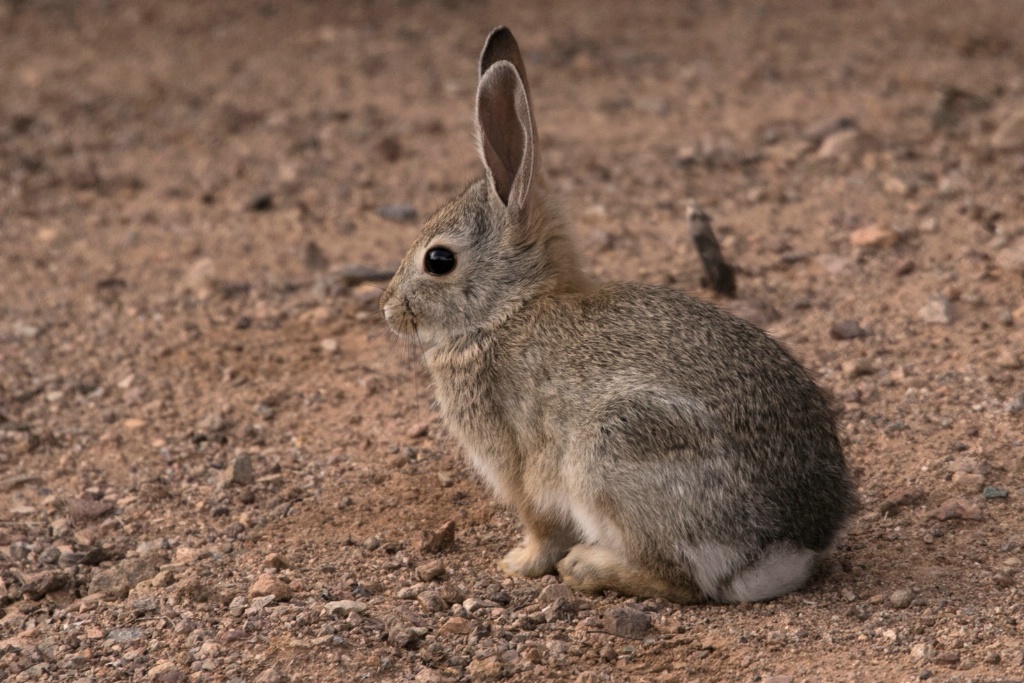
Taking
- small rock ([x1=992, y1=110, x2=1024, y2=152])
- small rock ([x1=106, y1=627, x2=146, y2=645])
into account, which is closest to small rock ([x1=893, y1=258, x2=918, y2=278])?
small rock ([x1=992, y1=110, x2=1024, y2=152])

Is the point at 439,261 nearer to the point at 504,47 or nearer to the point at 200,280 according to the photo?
the point at 504,47

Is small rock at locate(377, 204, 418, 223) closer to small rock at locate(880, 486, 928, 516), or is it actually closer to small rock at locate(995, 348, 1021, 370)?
small rock at locate(995, 348, 1021, 370)

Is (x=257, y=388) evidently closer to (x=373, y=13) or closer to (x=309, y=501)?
(x=309, y=501)

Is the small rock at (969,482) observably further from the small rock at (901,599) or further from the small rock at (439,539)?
the small rock at (439,539)

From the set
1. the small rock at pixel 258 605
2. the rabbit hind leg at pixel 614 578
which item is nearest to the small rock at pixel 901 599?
the rabbit hind leg at pixel 614 578

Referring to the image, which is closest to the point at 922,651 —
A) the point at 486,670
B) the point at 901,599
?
the point at 901,599

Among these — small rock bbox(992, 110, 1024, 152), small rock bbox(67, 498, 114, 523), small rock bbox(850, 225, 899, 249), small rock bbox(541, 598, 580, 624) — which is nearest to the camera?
small rock bbox(541, 598, 580, 624)
